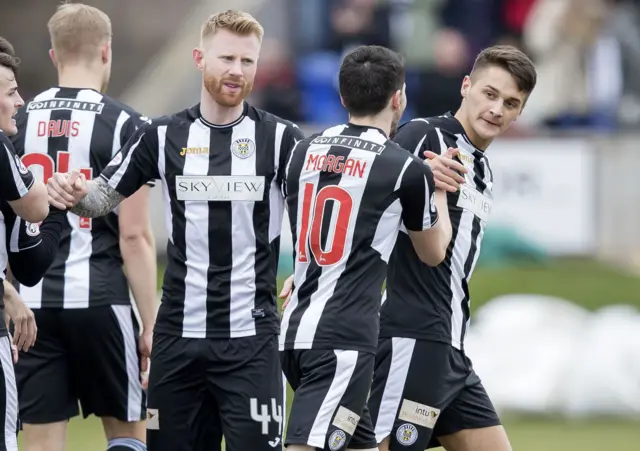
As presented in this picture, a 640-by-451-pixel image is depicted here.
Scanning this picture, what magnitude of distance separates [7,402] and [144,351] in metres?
1.47

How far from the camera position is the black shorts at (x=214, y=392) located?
6012 mm

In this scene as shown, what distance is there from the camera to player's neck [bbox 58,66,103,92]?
22.5ft

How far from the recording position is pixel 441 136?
6391 millimetres

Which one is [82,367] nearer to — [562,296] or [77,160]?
[77,160]

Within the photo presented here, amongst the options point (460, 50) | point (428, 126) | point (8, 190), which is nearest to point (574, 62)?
point (460, 50)

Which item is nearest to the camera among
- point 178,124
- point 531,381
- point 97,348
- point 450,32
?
point 178,124

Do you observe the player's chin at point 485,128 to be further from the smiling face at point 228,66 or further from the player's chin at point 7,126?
the player's chin at point 7,126

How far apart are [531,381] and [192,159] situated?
6034 millimetres

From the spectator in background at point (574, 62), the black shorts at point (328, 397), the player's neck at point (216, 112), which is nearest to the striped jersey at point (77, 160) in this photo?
the player's neck at point (216, 112)

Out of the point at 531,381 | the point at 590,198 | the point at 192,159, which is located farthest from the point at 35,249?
the point at 590,198

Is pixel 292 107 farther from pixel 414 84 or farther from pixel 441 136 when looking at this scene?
pixel 441 136

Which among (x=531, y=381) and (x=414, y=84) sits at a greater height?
(x=414, y=84)

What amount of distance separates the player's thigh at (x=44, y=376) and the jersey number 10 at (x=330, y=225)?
167cm

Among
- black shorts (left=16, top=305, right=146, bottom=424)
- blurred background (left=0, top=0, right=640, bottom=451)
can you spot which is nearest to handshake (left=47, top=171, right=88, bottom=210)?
black shorts (left=16, top=305, right=146, bottom=424)
